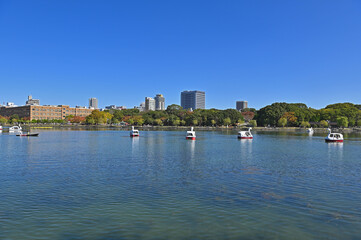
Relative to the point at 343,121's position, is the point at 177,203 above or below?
below

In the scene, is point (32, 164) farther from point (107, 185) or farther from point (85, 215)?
point (85, 215)

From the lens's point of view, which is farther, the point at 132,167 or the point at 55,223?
the point at 132,167

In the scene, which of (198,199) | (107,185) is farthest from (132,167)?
(198,199)

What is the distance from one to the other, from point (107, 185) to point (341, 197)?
19.2 m

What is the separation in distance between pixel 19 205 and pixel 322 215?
65.4 ft

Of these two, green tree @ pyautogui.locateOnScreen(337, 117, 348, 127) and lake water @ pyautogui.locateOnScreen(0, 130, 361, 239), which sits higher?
green tree @ pyautogui.locateOnScreen(337, 117, 348, 127)

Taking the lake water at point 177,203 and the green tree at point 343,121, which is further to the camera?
the green tree at point 343,121

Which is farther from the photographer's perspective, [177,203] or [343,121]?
[343,121]

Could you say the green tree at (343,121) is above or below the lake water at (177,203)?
above

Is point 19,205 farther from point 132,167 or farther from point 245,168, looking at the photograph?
point 245,168

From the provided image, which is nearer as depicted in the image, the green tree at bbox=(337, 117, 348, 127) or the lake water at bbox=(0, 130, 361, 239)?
the lake water at bbox=(0, 130, 361, 239)

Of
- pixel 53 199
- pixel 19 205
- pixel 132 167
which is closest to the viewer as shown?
pixel 19 205

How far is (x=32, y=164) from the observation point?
37031 mm

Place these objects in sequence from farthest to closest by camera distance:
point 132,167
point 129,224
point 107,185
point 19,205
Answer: point 132,167
point 107,185
point 19,205
point 129,224
